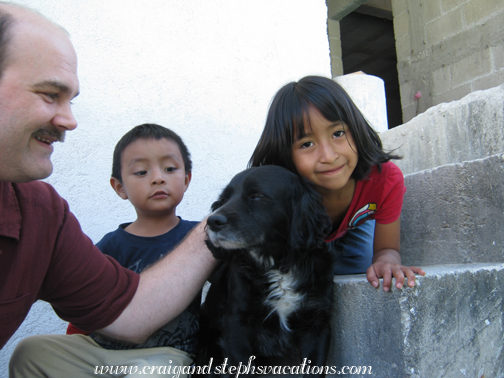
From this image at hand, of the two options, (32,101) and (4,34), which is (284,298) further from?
(4,34)

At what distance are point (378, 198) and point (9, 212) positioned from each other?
1.59 metres

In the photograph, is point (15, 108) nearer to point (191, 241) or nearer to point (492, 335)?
point (191, 241)

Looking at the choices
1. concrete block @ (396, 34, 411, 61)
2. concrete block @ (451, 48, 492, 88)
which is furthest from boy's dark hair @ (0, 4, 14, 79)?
concrete block @ (396, 34, 411, 61)

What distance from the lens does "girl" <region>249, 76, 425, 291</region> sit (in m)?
1.91

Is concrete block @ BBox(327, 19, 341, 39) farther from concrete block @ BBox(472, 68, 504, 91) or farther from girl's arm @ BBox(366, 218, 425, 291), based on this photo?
girl's arm @ BBox(366, 218, 425, 291)

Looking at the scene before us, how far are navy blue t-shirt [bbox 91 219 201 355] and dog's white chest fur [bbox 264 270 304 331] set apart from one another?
49 cm

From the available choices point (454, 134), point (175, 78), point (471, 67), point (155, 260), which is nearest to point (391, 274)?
point (155, 260)

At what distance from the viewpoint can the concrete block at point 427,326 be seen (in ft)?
4.50

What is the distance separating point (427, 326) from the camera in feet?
4.57

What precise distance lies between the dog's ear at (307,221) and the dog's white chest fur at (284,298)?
0.47ft

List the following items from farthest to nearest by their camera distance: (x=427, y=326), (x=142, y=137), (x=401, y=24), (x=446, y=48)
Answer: (x=401, y=24) < (x=446, y=48) < (x=142, y=137) < (x=427, y=326)

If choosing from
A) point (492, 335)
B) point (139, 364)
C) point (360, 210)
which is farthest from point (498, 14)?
point (139, 364)

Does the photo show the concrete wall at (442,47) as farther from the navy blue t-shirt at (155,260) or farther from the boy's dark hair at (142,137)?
the navy blue t-shirt at (155,260)

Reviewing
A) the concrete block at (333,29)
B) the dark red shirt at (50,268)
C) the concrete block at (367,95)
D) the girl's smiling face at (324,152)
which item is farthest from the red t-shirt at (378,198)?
the concrete block at (333,29)
